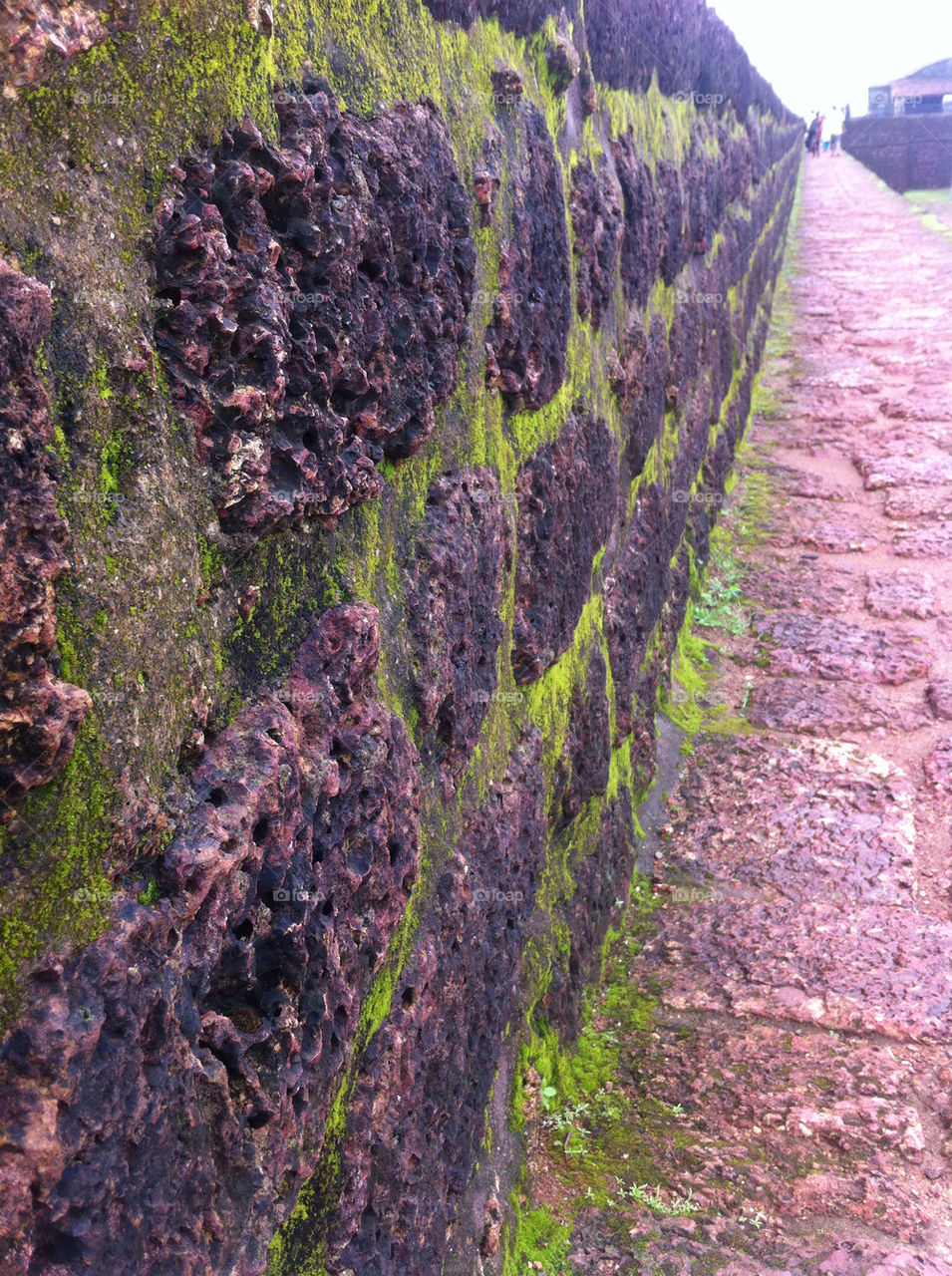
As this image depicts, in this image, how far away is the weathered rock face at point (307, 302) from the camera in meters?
0.93

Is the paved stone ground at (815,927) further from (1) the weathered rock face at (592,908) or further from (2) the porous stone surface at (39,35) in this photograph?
(2) the porous stone surface at (39,35)

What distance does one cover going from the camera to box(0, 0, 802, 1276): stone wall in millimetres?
756

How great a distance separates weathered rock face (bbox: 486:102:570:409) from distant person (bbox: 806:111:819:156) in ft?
89.5

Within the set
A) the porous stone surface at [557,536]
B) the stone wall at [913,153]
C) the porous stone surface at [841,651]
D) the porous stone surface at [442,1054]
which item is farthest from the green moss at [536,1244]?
the stone wall at [913,153]

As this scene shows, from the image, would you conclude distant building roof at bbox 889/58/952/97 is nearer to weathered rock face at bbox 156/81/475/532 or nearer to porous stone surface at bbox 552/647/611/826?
porous stone surface at bbox 552/647/611/826

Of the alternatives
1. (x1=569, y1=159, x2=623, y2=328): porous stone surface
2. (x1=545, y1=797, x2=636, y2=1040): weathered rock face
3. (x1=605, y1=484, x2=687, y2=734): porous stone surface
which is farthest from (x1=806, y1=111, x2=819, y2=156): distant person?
(x1=545, y1=797, x2=636, y2=1040): weathered rock face

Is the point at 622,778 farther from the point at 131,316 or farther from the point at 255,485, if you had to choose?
the point at 131,316

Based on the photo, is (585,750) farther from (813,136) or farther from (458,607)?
(813,136)

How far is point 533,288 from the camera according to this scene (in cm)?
191

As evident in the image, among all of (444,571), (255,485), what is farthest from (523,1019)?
(255,485)

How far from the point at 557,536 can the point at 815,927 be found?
119 centimetres

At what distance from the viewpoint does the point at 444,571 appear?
150 cm

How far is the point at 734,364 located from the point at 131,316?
17.5 feet

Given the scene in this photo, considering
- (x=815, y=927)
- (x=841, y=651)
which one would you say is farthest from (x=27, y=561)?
(x=841, y=651)
